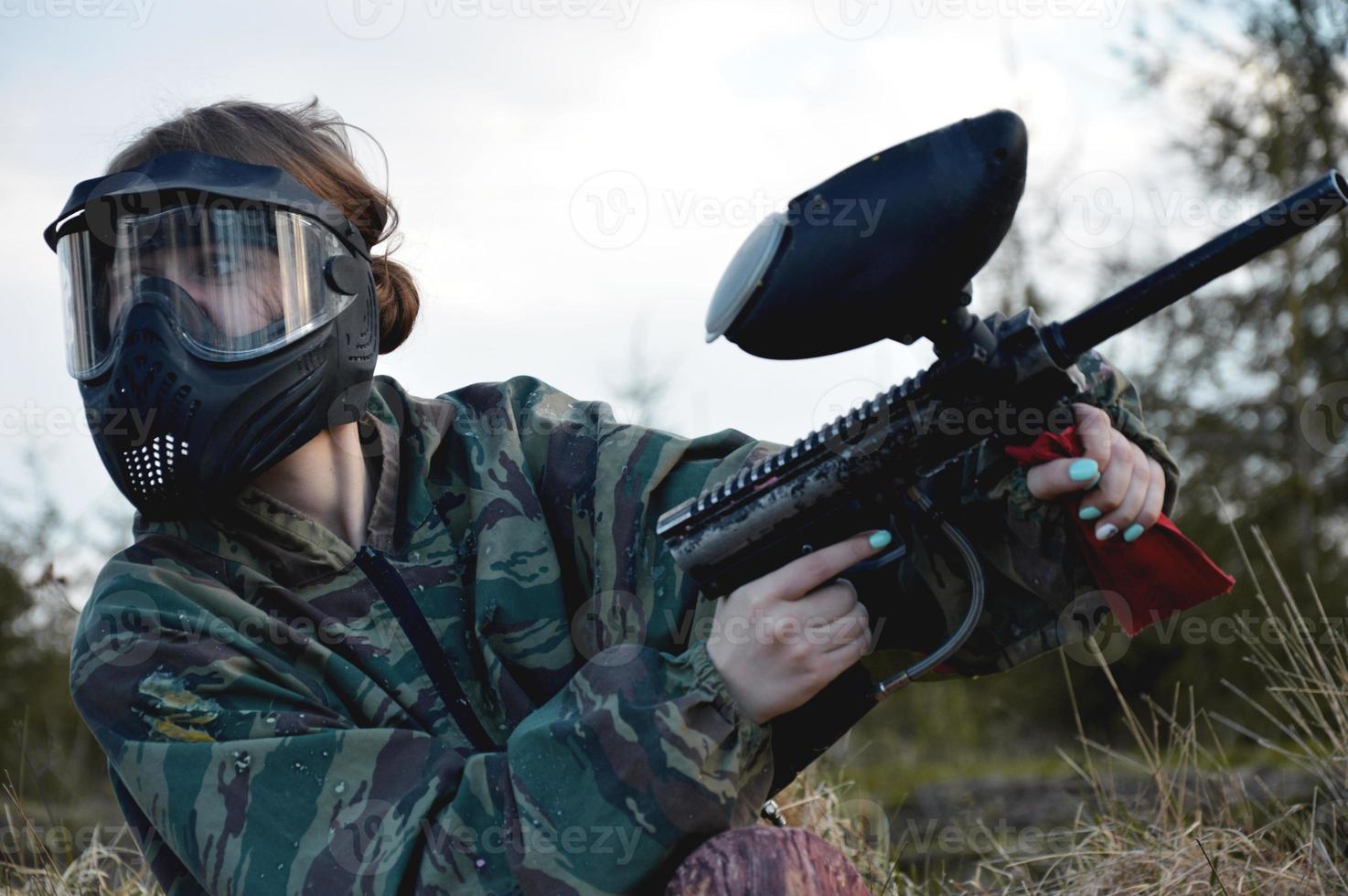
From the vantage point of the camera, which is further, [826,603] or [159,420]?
[159,420]

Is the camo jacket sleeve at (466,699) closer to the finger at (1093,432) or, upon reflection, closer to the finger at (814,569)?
the finger at (814,569)

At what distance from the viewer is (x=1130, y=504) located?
6.69ft

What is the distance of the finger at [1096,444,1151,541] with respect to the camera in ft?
6.68

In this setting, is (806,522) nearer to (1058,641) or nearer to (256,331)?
(1058,641)

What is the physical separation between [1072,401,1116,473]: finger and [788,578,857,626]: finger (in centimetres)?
44

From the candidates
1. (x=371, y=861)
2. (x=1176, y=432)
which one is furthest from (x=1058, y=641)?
(x=1176, y=432)

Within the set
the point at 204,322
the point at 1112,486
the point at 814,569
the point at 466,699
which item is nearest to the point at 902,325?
the point at 814,569

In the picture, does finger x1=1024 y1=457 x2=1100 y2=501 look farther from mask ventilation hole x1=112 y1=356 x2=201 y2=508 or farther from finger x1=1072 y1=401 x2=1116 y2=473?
mask ventilation hole x1=112 y1=356 x2=201 y2=508

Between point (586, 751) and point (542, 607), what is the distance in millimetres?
621

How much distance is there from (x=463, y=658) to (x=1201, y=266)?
4.86 ft

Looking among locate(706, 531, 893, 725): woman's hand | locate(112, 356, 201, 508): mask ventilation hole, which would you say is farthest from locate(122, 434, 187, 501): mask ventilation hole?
locate(706, 531, 893, 725): woman's hand

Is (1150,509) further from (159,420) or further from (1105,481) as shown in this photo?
(159,420)

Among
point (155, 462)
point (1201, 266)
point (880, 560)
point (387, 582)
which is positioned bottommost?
point (880, 560)

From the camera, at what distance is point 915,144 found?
166 cm
